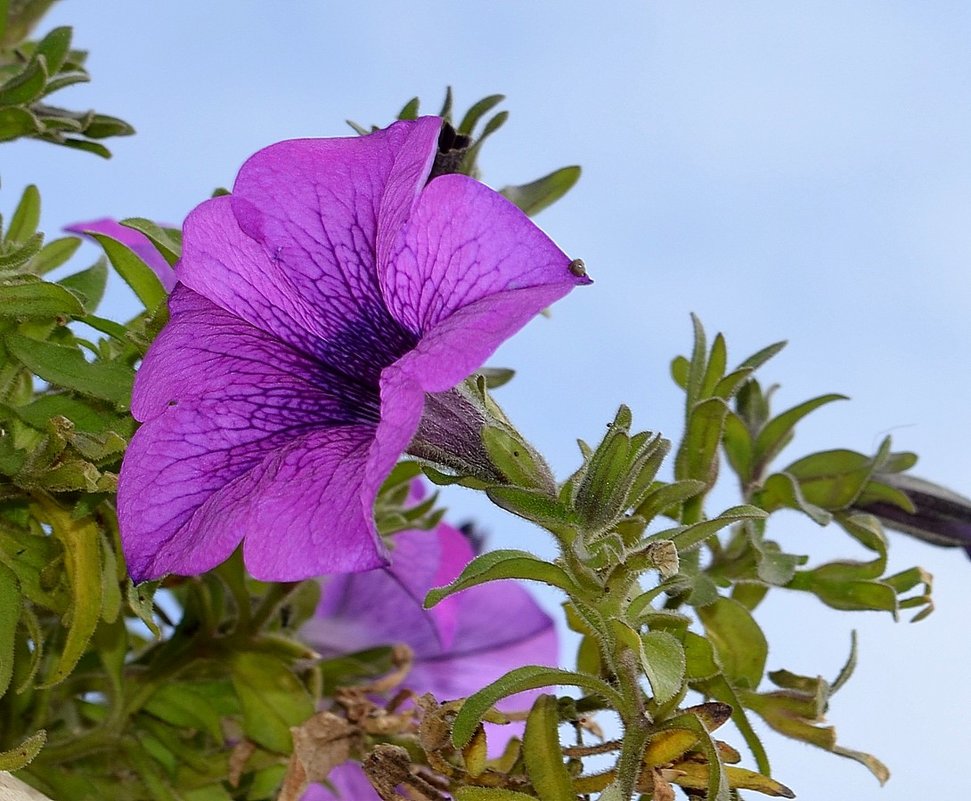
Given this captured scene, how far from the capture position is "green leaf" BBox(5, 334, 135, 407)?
1.79 feet

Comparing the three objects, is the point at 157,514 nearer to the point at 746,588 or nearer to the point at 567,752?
the point at 567,752

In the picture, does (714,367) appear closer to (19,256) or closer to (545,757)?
(545,757)

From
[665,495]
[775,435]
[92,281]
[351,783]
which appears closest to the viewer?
[665,495]

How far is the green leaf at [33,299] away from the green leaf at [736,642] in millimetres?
350

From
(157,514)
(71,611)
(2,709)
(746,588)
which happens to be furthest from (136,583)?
(746,588)

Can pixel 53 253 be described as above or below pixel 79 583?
above

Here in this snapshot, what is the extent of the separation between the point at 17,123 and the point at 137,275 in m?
0.13

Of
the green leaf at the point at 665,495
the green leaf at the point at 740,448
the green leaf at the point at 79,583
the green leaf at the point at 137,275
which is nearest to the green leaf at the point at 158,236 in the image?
the green leaf at the point at 137,275

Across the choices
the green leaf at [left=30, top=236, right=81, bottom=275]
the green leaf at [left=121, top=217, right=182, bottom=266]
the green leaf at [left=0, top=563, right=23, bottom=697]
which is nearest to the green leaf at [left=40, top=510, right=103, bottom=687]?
the green leaf at [left=0, top=563, right=23, bottom=697]

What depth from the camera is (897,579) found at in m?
0.69

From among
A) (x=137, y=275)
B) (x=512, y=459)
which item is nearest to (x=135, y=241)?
(x=137, y=275)

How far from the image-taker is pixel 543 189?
73cm

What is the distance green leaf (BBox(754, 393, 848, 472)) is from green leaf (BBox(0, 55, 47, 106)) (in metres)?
0.45

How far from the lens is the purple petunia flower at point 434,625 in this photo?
2.66ft
